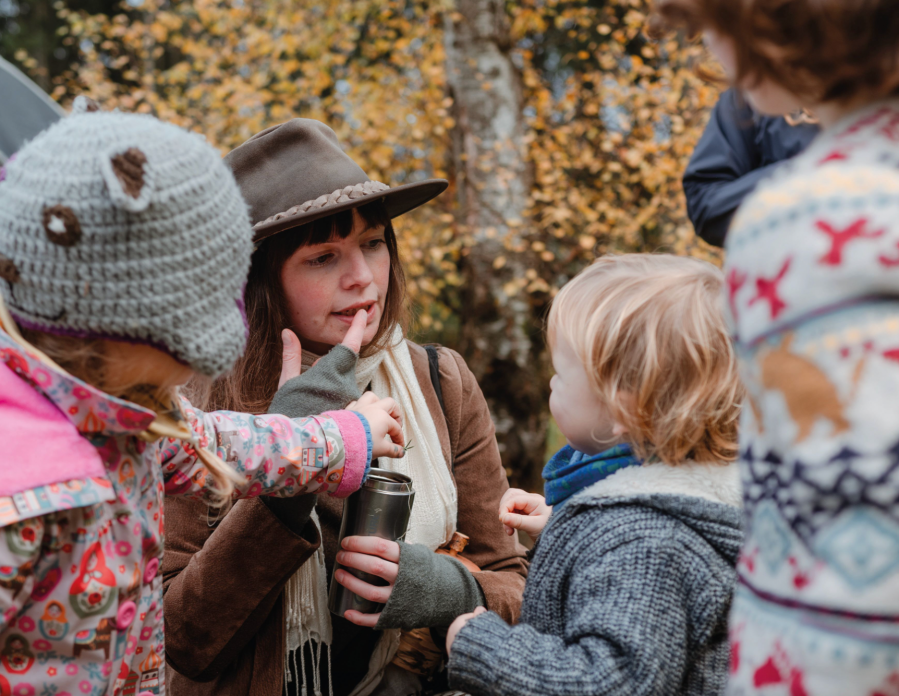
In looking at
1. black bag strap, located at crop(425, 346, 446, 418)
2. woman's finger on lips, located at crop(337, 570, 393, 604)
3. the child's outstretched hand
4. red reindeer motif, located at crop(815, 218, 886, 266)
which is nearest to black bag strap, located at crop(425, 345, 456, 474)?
black bag strap, located at crop(425, 346, 446, 418)

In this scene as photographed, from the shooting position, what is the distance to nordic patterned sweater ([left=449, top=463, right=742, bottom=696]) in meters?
1.19

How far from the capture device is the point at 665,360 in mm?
1318

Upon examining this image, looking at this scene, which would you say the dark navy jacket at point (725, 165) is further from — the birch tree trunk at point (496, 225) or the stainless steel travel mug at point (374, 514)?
the birch tree trunk at point (496, 225)

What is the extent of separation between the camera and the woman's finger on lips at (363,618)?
1.58 m

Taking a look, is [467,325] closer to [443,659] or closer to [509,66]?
[509,66]

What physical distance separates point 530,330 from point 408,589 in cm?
355

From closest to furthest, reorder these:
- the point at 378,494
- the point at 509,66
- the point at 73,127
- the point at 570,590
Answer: the point at 73,127
the point at 570,590
the point at 378,494
the point at 509,66

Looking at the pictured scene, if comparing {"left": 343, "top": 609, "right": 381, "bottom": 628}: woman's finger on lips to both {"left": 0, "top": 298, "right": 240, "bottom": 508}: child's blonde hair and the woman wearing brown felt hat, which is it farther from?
{"left": 0, "top": 298, "right": 240, "bottom": 508}: child's blonde hair

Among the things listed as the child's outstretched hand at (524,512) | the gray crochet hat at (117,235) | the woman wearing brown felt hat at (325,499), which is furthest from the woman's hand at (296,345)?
the gray crochet hat at (117,235)

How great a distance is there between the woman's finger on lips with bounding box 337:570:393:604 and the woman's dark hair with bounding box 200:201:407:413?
1.75 ft

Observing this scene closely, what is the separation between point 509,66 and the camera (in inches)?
194

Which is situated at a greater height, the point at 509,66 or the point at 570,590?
the point at 509,66

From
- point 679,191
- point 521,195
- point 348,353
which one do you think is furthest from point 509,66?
point 348,353

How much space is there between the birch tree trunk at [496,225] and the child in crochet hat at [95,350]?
12.0 ft
